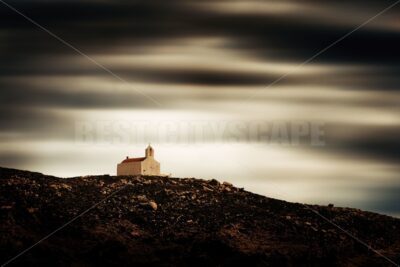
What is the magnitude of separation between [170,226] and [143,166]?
20.6m

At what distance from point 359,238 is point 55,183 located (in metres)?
32.8

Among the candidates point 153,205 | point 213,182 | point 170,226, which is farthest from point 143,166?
point 170,226

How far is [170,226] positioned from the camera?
75.6m

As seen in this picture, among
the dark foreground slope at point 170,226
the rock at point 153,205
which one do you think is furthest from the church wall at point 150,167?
the rock at point 153,205

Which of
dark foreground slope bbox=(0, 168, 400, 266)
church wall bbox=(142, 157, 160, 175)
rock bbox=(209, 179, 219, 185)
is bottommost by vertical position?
dark foreground slope bbox=(0, 168, 400, 266)

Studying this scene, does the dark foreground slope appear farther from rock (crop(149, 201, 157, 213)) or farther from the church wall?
the church wall

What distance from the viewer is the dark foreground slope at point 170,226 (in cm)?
6831

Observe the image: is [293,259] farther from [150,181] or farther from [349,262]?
[150,181]

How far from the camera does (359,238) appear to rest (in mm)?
78375

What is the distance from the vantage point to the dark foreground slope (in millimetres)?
68312

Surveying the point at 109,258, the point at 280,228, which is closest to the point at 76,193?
the point at 109,258

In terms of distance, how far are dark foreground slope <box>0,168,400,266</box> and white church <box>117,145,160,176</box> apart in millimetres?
7393

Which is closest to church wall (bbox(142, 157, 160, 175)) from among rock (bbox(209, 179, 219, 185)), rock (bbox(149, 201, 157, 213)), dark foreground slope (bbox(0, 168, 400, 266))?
dark foreground slope (bbox(0, 168, 400, 266))

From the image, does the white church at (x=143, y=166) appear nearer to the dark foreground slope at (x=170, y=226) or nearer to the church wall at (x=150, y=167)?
the church wall at (x=150, y=167)
